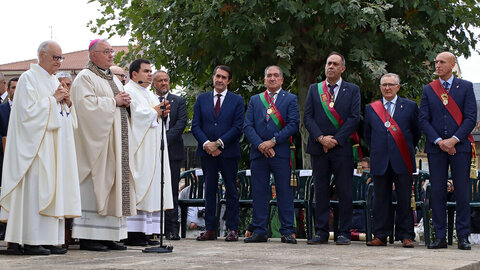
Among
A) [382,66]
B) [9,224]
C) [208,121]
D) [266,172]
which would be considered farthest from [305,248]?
[382,66]

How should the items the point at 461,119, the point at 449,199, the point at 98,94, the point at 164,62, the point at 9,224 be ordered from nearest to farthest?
the point at 9,224 → the point at 98,94 → the point at 461,119 → the point at 449,199 → the point at 164,62

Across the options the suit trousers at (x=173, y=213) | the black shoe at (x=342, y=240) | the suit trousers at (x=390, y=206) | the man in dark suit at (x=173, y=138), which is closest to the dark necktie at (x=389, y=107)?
the suit trousers at (x=390, y=206)

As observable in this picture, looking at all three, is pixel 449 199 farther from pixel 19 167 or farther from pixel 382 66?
pixel 19 167

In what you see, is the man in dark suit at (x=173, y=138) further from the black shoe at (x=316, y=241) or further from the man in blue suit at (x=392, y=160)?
the man in blue suit at (x=392, y=160)

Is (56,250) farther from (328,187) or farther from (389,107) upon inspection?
(389,107)

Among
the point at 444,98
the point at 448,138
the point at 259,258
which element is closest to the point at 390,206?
the point at 448,138

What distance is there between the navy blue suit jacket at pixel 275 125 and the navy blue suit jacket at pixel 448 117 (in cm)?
153

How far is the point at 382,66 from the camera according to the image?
13.3 m

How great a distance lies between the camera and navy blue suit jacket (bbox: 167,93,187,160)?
10383mm

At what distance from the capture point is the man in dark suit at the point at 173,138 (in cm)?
1030

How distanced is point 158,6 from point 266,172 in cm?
559

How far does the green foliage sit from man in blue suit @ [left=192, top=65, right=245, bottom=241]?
3144 millimetres

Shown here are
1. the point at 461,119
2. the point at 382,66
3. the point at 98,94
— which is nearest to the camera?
the point at 98,94

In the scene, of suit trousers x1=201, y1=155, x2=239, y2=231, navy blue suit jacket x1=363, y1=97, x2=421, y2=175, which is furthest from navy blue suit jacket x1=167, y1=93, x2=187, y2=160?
navy blue suit jacket x1=363, y1=97, x2=421, y2=175
